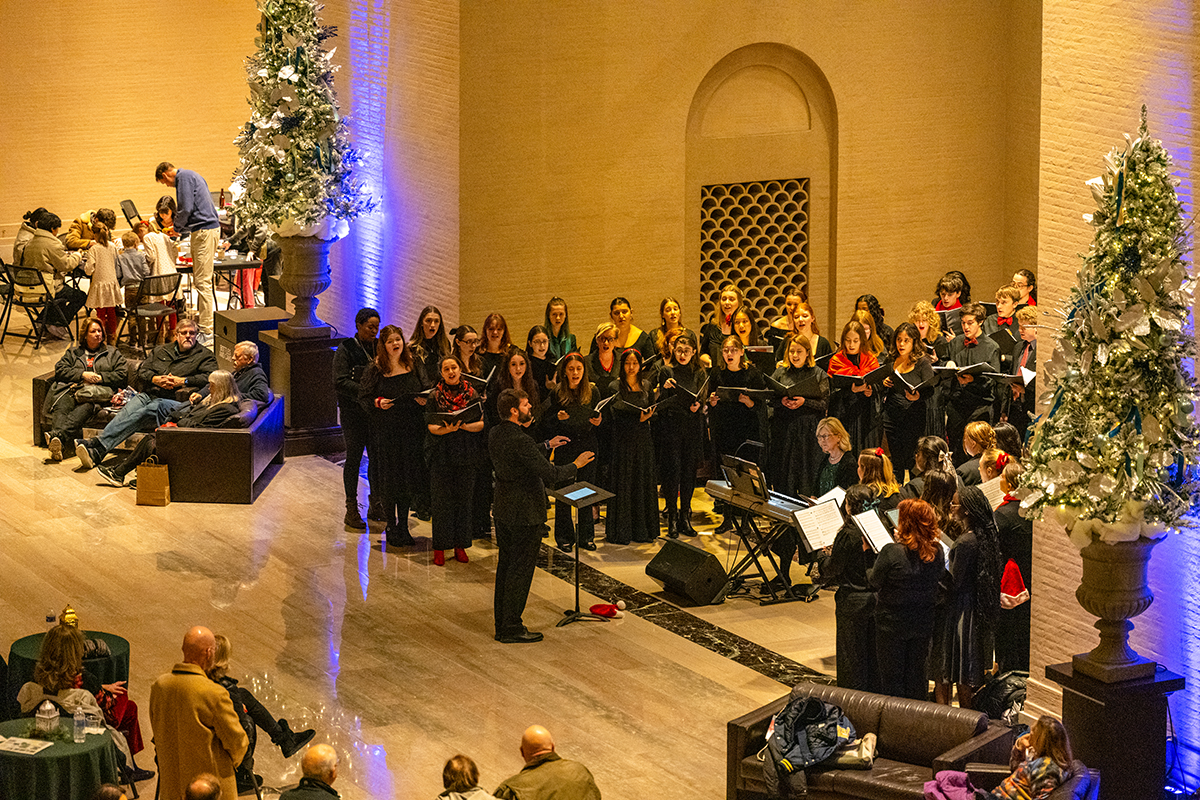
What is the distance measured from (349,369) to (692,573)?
10.8 feet

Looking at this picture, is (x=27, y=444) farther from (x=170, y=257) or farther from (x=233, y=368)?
(x=170, y=257)

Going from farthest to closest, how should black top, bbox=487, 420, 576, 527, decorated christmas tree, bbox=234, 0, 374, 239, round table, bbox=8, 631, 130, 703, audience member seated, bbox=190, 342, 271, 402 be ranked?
decorated christmas tree, bbox=234, 0, 374, 239, audience member seated, bbox=190, 342, 271, 402, black top, bbox=487, 420, 576, 527, round table, bbox=8, 631, 130, 703

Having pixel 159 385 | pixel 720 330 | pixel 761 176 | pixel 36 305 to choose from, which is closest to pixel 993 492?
pixel 720 330

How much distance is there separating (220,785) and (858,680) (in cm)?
367

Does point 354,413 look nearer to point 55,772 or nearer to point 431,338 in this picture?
point 431,338

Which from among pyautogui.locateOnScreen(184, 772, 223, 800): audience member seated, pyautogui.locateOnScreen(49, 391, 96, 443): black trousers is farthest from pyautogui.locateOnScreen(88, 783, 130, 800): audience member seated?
pyautogui.locateOnScreen(49, 391, 96, 443): black trousers

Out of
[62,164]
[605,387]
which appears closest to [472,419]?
[605,387]

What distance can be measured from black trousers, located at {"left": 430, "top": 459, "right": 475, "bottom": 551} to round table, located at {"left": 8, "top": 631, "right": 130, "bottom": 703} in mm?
3366

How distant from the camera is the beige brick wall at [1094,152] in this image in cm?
886

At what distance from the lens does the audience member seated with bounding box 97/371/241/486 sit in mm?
14328

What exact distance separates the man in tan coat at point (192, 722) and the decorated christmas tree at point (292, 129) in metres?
7.37

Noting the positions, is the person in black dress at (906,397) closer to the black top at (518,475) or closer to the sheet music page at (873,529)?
the sheet music page at (873,529)

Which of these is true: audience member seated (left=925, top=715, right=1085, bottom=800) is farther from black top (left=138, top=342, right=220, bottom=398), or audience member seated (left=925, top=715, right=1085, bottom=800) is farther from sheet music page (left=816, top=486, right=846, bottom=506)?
black top (left=138, top=342, right=220, bottom=398)

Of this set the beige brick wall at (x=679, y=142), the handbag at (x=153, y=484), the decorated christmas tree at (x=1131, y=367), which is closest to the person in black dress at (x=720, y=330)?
the beige brick wall at (x=679, y=142)
